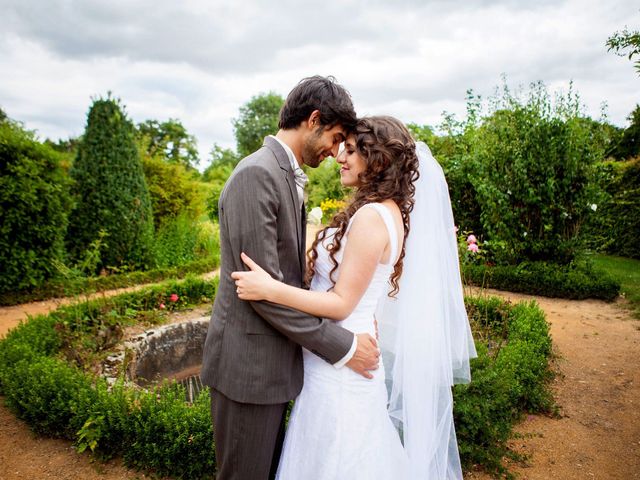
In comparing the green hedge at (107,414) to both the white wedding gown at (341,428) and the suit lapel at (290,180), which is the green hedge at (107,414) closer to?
the white wedding gown at (341,428)

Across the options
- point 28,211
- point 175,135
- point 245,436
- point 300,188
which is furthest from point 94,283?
point 175,135

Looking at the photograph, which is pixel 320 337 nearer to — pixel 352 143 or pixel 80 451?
pixel 352 143

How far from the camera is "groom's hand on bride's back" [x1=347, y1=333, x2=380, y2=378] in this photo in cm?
190

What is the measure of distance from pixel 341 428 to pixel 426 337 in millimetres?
822

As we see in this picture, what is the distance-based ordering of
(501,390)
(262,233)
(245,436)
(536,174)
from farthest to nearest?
1. (536,174)
2. (501,390)
3. (245,436)
4. (262,233)

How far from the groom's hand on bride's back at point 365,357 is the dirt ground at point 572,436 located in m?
1.95

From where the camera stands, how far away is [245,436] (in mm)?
1823

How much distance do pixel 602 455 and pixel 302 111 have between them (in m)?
3.79

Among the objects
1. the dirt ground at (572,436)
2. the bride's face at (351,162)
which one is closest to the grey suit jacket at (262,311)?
the bride's face at (351,162)

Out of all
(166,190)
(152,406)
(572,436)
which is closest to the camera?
(152,406)

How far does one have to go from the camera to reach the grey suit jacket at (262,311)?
1672 millimetres

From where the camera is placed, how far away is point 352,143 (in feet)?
6.95

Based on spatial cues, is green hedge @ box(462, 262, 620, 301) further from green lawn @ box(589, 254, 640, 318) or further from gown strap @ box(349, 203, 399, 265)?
gown strap @ box(349, 203, 399, 265)

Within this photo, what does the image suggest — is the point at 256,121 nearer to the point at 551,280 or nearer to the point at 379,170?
the point at 551,280
